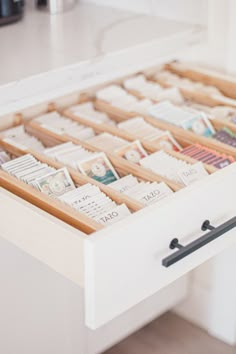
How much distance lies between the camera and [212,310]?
1.96 m

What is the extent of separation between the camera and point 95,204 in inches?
46.3

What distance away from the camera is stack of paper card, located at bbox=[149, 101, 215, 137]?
4.83 feet

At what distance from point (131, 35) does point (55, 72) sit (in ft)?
1.02

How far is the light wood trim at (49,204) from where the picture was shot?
3.60ft

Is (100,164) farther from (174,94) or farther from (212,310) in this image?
(212,310)

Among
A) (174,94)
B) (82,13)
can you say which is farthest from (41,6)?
(174,94)

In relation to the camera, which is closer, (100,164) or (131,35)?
(100,164)

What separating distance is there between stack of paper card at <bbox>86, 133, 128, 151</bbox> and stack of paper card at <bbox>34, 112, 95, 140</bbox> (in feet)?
0.12

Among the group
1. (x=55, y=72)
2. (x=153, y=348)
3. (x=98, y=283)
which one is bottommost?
(x=153, y=348)

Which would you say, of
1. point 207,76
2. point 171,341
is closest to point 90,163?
point 207,76

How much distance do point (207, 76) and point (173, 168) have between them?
1.52 ft

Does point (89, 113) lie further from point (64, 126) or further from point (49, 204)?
point (49, 204)

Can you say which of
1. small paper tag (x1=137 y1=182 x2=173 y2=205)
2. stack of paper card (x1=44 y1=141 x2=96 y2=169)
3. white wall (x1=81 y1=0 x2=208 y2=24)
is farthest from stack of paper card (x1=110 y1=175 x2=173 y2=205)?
white wall (x1=81 y1=0 x2=208 y2=24)

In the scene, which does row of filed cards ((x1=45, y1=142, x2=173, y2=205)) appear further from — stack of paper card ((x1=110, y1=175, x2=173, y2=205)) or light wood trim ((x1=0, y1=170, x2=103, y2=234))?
light wood trim ((x1=0, y1=170, x2=103, y2=234))
